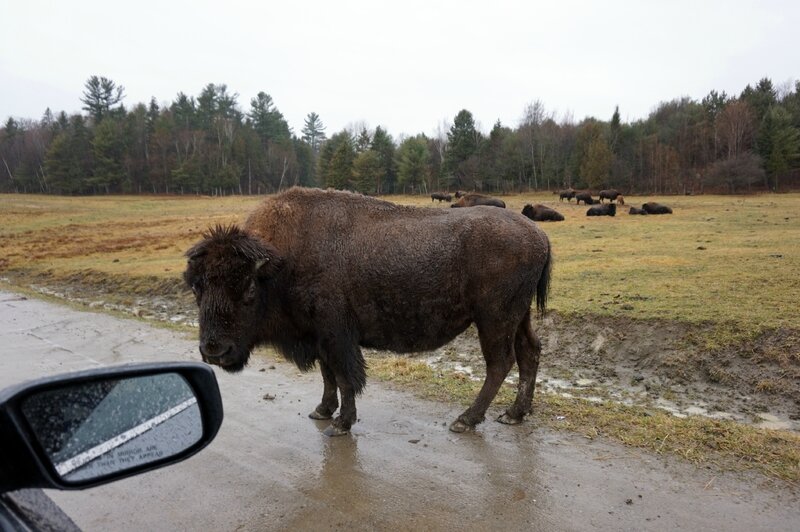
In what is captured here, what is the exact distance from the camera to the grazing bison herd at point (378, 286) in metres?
4.68

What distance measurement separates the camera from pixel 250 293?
4.43m

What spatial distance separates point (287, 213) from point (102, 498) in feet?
9.26

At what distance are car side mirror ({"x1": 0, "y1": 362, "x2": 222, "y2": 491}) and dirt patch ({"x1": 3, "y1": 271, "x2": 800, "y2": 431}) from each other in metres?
4.83

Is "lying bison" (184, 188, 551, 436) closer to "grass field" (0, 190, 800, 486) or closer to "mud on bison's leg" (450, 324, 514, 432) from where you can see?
"mud on bison's leg" (450, 324, 514, 432)

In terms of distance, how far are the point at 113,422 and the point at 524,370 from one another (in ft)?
13.7

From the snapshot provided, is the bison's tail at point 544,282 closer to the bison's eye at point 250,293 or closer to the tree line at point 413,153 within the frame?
the bison's eye at point 250,293

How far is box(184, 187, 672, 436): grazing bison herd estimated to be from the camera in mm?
4676

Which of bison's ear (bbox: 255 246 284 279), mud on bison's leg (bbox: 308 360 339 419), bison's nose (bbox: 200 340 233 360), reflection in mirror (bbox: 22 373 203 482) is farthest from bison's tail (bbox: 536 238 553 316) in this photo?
reflection in mirror (bbox: 22 373 203 482)

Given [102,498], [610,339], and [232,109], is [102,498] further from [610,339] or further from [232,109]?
[232,109]

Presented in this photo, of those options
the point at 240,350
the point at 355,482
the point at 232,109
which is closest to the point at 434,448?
the point at 355,482

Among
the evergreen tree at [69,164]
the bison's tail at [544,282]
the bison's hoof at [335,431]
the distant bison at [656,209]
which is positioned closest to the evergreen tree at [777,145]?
the distant bison at [656,209]

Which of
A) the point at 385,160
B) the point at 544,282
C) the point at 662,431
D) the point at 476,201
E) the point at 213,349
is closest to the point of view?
the point at 213,349

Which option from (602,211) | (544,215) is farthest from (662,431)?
(602,211)

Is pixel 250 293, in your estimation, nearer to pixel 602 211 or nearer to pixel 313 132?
pixel 602 211
